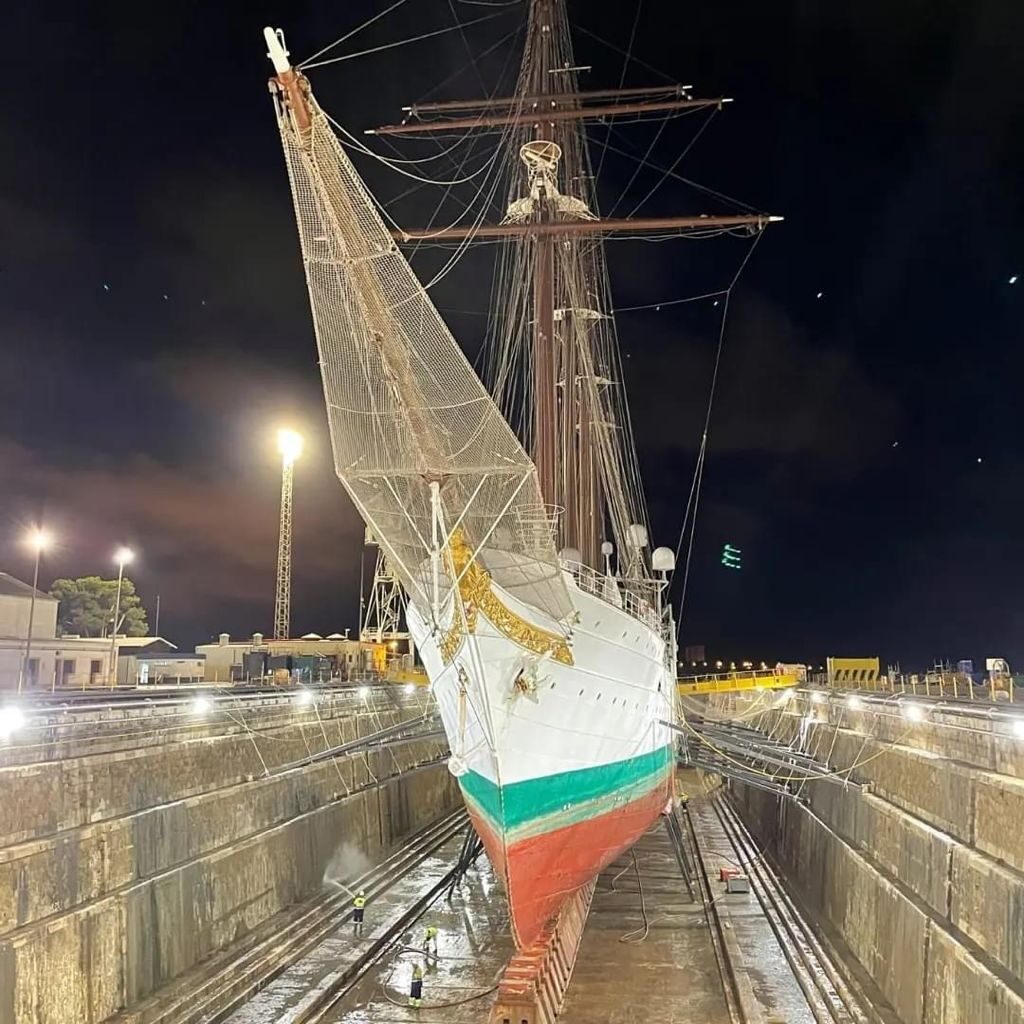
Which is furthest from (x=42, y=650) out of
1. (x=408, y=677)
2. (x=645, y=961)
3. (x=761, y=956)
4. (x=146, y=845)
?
(x=761, y=956)

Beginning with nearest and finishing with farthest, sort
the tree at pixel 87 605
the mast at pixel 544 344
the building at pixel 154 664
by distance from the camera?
the mast at pixel 544 344 < the building at pixel 154 664 < the tree at pixel 87 605

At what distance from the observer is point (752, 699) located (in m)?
44.8

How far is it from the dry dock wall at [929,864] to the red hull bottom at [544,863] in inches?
185

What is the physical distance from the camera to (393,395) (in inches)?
421

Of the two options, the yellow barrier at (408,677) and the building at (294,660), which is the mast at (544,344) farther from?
the building at (294,660)

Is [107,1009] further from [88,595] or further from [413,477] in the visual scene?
[88,595]

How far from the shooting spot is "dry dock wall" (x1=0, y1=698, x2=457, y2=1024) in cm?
1048

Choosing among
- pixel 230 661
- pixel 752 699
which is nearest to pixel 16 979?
pixel 752 699

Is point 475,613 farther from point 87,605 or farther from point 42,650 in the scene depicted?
point 87,605

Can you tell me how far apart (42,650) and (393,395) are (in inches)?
1308

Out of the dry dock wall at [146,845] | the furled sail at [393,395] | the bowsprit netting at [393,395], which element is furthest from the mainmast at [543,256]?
the dry dock wall at [146,845]

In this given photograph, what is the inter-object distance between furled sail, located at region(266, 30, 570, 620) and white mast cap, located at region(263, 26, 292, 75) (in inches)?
0.9

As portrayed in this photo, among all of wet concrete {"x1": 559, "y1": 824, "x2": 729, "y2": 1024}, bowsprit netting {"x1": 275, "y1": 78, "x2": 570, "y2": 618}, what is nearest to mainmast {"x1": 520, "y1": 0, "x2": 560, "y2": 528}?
bowsprit netting {"x1": 275, "y1": 78, "x2": 570, "y2": 618}

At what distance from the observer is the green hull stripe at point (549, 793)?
1264 cm
